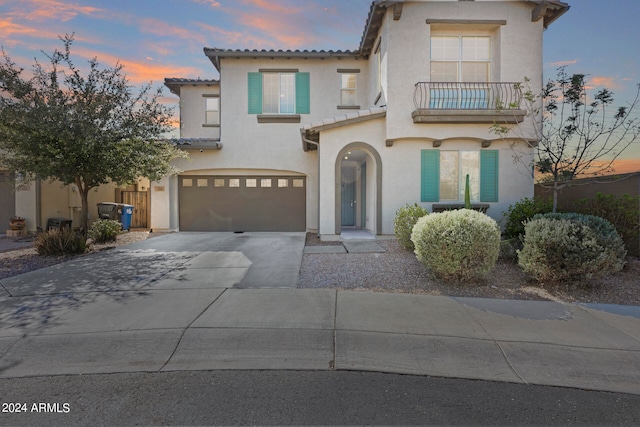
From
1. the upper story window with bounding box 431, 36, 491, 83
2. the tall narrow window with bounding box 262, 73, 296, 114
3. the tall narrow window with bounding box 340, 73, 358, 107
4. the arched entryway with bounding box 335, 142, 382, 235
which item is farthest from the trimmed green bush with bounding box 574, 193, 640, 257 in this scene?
the tall narrow window with bounding box 262, 73, 296, 114

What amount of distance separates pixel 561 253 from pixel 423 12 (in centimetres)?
862

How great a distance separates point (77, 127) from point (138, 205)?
777 cm

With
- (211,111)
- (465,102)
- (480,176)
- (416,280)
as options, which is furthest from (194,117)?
(416,280)

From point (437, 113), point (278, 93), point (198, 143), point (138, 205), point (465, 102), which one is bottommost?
point (138, 205)

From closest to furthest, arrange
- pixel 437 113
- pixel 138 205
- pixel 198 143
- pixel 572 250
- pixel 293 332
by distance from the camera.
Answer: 1. pixel 293 332
2. pixel 572 250
3. pixel 437 113
4. pixel 198 143
5. pixel 138 205

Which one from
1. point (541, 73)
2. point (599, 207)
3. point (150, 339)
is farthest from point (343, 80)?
point (150, 339)

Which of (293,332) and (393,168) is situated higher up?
(393,168)

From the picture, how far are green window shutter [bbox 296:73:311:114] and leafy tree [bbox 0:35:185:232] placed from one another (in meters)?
5.26

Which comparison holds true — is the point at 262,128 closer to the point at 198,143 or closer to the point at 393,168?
the point at 198,143

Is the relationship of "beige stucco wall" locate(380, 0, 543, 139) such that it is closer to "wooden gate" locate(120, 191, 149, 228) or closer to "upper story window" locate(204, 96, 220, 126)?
"upper story window" locate(204, 96, 220, 126)

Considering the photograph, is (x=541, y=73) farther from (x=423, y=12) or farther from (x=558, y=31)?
(x=423, y=12)

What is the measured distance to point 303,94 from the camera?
14469mm

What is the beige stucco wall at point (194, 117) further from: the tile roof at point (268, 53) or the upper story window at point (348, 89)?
the upper story window at point (348, 89)

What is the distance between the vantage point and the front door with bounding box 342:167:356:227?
52.9 feet
